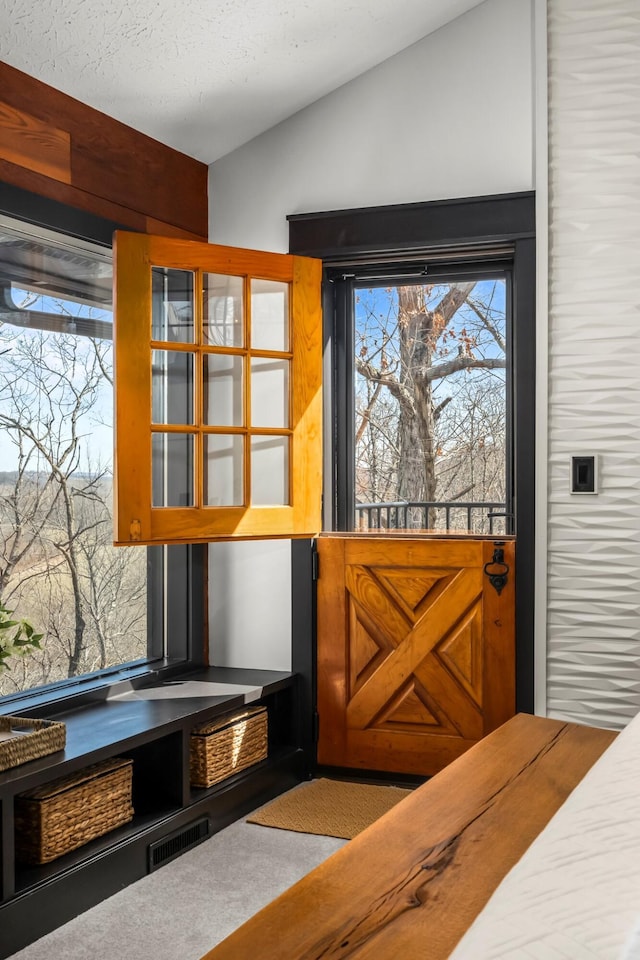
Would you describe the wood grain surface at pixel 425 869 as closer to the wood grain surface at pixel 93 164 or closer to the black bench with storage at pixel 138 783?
the black bench with storage at pixel 138 783

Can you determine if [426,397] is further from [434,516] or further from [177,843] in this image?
[177,843]

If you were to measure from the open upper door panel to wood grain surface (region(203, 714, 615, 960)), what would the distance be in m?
1.76

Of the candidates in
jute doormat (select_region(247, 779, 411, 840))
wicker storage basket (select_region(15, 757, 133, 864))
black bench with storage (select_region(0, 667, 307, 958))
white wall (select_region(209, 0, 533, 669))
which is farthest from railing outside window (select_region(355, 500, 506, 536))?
wicker storage basket (select_region(15, 757, 133, 864))

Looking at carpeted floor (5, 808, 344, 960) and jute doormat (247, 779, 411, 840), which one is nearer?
carpeted floor (5, 808, 344, 960)

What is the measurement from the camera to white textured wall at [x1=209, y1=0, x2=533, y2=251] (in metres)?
3.50

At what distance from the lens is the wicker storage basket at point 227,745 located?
3.18m

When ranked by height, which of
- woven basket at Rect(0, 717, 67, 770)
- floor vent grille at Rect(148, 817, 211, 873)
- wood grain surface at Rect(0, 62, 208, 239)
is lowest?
floor vent grille at Rect(148, 817, 211, 873)

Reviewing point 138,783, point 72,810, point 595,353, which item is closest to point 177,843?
point 138,783

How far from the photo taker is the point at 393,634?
3668 mm

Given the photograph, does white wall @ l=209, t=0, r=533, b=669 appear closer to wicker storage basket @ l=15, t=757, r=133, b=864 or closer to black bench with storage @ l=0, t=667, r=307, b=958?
black bench with storage @ l=0, t=667, r=307, b=958

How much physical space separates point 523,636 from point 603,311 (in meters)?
1.25

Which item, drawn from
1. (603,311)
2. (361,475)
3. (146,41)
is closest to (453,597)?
(361,475)

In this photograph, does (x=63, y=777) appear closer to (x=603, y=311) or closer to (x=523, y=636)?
(x=523, y=636)

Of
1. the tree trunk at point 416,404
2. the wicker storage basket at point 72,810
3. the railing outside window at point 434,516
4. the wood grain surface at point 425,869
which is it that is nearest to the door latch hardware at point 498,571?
the railing outside window at point 434,516
